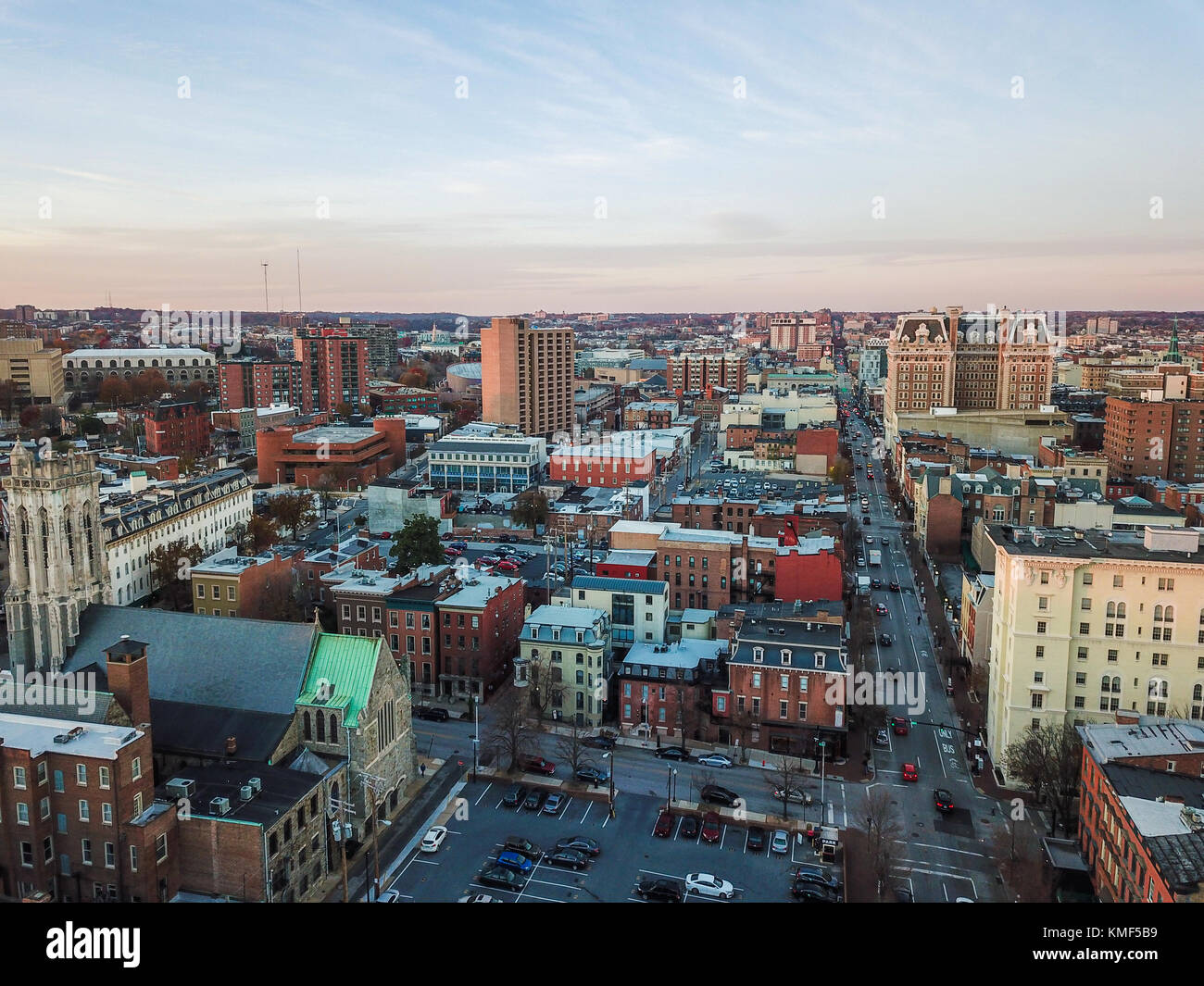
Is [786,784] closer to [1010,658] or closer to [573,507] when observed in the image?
[1010,658]

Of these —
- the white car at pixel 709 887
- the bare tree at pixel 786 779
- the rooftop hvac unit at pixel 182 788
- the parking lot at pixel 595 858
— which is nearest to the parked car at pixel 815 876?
the parking lot at pixel 595 858

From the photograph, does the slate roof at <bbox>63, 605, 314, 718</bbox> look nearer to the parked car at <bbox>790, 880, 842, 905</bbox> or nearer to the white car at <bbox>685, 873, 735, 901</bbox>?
the white car at <bbox>685, 873, 735, 901</bbox>

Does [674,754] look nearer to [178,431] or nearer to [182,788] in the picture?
[182,788]

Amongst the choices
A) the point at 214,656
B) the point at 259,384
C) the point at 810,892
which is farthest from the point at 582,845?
the point at 259,384

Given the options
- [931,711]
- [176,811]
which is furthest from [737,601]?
[176,811]

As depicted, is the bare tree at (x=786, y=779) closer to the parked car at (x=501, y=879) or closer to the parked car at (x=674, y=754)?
the parked car at (x=674, y=754)

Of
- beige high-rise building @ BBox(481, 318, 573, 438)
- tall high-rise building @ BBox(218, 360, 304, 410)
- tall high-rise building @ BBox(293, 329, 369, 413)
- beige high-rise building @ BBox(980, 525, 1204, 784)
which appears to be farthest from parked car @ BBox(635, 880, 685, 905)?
tall high-rise building @ BBox(293, 329, 369, 413)
